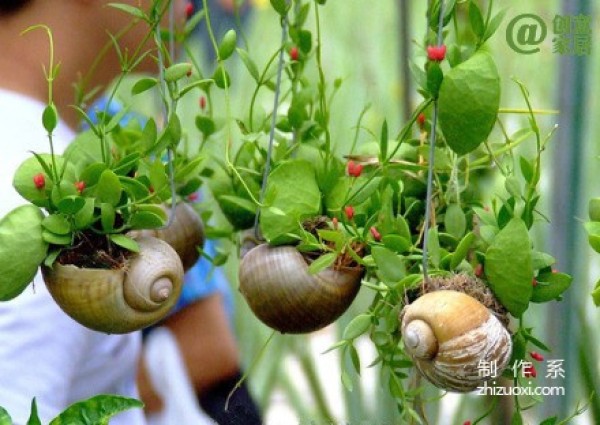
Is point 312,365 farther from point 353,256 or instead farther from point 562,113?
point 353,256

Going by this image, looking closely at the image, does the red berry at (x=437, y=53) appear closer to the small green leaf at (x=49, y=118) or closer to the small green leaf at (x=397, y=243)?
the small green leaf at (x=397, y=243)

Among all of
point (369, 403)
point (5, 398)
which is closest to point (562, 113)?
point (369, 403)

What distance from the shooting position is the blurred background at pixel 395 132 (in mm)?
1141

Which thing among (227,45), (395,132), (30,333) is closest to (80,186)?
(227,45)

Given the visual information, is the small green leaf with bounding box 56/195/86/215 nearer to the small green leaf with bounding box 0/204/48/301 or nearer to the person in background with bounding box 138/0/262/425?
the small green leaf with bounding box 0/204/48/301

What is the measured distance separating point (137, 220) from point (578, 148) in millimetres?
630

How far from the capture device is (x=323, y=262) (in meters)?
0.64

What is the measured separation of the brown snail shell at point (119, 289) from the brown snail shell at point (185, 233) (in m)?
0.08

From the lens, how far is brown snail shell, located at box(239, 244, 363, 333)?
0.66 m

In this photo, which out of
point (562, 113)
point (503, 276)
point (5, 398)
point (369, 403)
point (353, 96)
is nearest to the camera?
point (503, 276)

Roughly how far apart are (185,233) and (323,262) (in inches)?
5.8

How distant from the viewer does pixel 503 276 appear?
2.00 feet

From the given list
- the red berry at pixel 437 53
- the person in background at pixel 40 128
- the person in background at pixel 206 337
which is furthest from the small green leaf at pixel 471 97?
the person in background at pixel 206 337

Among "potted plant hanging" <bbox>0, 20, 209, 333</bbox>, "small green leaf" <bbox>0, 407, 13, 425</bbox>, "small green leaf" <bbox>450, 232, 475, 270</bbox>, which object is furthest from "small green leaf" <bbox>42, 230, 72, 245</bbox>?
"small green leaf" <bbox>450, 232, 475, 270</bbox>
